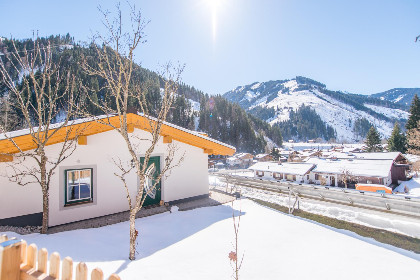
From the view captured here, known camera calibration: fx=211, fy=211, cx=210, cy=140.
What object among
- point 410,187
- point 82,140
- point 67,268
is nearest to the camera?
point 67,268

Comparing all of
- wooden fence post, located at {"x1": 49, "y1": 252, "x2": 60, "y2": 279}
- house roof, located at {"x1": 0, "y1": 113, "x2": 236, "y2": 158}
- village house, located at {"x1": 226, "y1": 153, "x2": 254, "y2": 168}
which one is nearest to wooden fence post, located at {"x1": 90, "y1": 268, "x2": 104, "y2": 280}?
wooden fence post, located at {"x1": 49, "y1": 252, "x2": 60, "y2": 279}

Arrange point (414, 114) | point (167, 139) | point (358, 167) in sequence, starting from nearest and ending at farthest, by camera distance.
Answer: point (167, 139)
point (358, 167)
point (414, 114)

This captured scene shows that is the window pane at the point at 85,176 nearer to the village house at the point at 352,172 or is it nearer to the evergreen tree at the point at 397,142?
the village house at the point at 352,172

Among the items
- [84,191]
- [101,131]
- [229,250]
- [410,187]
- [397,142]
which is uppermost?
[397,142]

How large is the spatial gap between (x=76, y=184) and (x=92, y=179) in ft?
1.79

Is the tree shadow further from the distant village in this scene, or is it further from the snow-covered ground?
the distant village

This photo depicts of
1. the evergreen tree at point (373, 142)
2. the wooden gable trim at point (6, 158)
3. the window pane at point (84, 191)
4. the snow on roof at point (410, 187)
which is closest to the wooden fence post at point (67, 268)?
the wooden gable trim at point (6, 158)

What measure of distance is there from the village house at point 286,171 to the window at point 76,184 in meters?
36.6

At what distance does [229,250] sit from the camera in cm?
512

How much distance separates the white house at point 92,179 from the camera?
6.23m

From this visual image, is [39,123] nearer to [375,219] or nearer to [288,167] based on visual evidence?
[375,219]

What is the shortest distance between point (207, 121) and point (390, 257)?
89.8 meters

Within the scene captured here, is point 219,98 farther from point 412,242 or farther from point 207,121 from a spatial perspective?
point 412,242

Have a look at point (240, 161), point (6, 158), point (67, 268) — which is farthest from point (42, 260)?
point (240, 161)
